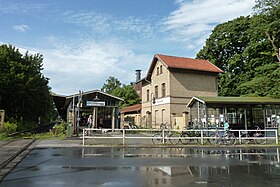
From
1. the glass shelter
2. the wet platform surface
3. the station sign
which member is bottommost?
the wet platform surface

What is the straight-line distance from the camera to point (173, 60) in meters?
35.3

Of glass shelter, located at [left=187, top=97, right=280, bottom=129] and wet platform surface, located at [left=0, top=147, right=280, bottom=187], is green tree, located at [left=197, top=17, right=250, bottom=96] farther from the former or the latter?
wet platform surface, located at [left=0, top=147, right=280, bottom=187]

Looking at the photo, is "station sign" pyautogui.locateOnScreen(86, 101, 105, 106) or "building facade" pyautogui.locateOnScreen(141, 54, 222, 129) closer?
"station sign" pyautogui.locateOnScreen(86, 101, 105, 106)

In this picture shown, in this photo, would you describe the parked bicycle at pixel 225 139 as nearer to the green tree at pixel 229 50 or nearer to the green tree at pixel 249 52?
the green tree at pixel 249 52

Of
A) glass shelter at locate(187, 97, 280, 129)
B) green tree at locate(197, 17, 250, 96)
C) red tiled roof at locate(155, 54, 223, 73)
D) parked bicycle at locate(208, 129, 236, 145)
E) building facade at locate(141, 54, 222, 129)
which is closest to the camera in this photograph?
parked bicycle at locate(208, 129, 236, 145)

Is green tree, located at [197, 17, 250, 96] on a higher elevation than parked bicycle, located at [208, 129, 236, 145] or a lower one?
higher

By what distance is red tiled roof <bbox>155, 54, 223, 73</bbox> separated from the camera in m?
33.5

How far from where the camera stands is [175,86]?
3297 cm

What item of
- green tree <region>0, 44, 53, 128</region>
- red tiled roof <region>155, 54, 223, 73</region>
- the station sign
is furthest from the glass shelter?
green tree <region>0, 44, 53, 128</region>

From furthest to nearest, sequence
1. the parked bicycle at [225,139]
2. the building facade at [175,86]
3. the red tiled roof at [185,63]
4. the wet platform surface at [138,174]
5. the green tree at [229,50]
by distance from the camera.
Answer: the green tree at [229,50]
the red tiled roof at [185,63]
the building facade at [175,86]
the parked bicycle at [225,139]
the wet platform surface at [138,174]

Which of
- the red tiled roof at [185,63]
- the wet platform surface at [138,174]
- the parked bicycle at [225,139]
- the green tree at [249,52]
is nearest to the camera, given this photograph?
the wet platform surface at [138,174]

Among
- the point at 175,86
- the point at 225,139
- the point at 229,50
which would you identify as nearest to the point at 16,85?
the point at 175,86

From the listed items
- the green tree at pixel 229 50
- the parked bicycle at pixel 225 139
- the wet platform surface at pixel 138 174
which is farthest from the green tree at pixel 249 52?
the wet platform surface at pixel 138 174

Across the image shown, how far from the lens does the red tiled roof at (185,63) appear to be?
33469 millimetres
